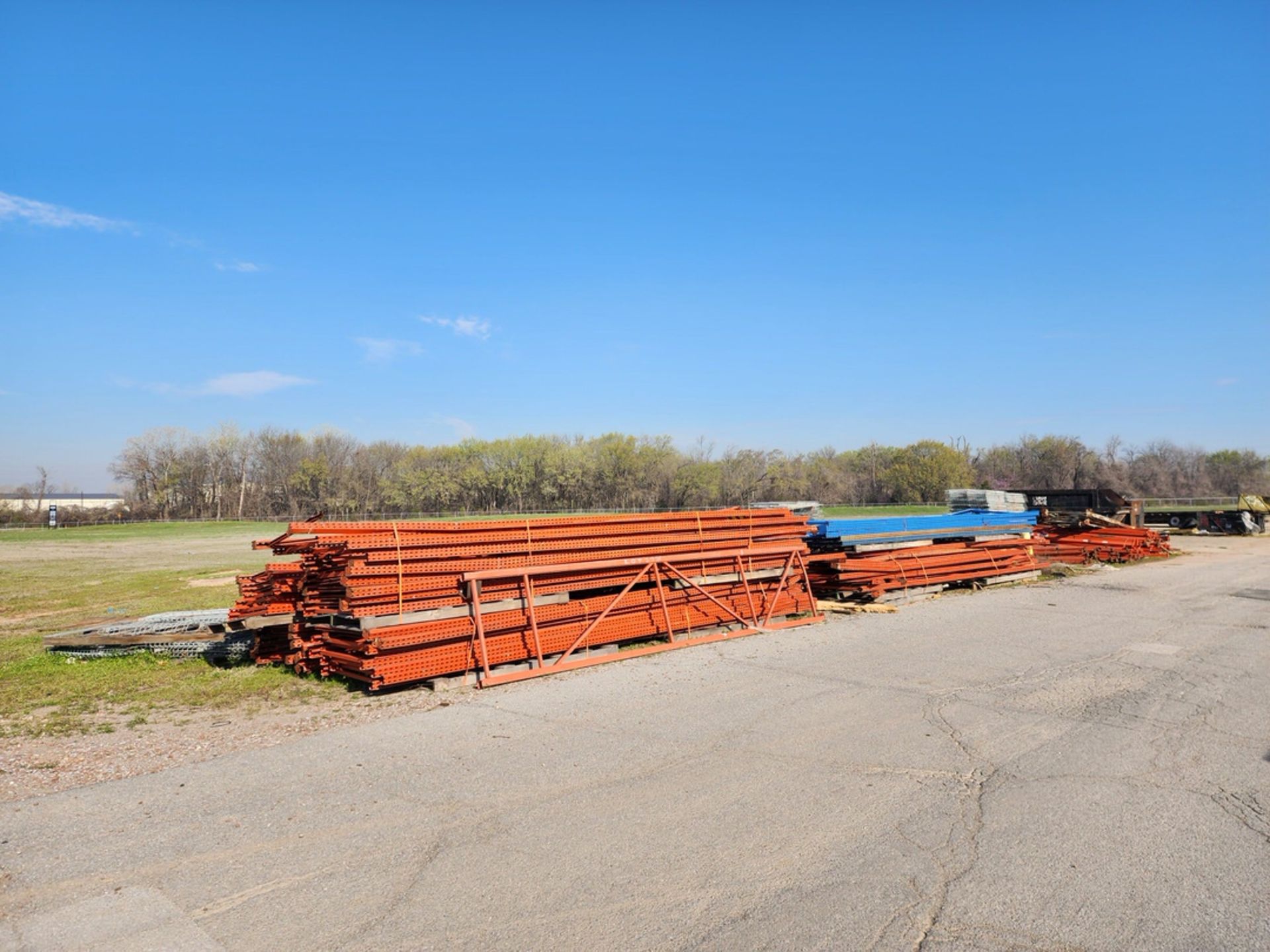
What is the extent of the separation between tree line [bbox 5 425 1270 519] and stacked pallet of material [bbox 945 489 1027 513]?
158 ft

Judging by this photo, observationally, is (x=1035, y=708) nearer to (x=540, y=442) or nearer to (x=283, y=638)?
(x=283, y=638)

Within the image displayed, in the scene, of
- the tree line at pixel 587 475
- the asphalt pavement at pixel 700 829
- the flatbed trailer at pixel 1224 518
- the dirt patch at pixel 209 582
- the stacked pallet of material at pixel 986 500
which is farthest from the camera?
the tree line at pixel 587 475

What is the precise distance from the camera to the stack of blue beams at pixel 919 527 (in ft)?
49.8

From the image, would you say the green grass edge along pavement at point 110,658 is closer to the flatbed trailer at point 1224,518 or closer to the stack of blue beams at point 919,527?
the stack of blue beams at point 919,527

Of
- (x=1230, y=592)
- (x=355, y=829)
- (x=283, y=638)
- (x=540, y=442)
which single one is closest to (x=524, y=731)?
(x=355, y=829)

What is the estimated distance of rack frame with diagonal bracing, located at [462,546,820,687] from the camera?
29.9ft

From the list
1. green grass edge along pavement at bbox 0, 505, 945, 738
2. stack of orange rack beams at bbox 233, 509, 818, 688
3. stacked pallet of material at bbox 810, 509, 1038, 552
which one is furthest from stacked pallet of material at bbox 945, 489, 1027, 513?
green grass edge along pavement at bbox 0, 505, 945, 738

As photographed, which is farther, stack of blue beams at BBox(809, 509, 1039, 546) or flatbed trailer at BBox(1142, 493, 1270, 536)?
flatbed trailer at BBox(1142, 493, 1270, 536)

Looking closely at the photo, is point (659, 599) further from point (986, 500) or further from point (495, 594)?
point (986, 500)

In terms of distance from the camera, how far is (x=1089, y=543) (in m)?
24.1

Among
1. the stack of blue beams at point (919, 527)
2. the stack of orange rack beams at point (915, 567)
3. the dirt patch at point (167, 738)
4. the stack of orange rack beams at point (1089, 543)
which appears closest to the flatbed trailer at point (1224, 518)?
the stack of orange rack beams at point (1089, 543)

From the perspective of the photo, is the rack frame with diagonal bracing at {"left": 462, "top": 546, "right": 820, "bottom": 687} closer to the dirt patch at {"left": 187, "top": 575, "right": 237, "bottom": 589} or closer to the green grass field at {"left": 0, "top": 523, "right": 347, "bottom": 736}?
the green grass field at {"left": 0, "top": 523, "right": 347, "bottom": 736}

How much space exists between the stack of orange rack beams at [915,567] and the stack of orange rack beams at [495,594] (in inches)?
116

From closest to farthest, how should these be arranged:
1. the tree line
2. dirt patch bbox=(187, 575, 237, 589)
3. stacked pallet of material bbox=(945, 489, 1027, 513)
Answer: dirt patch bbox=(187, 575, 237, 589) < stacked pallet of material bbox=(945, 489, 1027, 513) < the tree line
